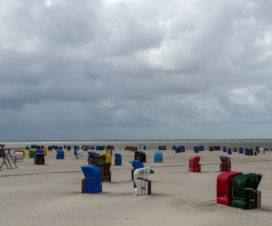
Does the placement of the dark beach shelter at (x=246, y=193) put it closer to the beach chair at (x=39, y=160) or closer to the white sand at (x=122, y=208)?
the white sand at (x=122, y=208)

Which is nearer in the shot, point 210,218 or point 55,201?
point 210,218

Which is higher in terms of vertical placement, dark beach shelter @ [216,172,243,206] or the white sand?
dark beach shelter @ [216,172,243,206]

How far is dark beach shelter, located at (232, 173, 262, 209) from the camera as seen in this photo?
1035 cm

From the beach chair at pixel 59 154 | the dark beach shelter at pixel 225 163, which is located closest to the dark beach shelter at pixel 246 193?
the dark beach shelter at pixel 225 163

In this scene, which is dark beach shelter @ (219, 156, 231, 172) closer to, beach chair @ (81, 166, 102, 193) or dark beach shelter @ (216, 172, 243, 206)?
beach chair @ (81, 166, 102, 193)

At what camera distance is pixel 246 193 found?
10.3m

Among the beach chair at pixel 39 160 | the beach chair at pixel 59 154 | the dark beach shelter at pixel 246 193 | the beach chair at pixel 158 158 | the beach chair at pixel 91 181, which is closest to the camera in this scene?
the dark beach shelter at pixel 246 193

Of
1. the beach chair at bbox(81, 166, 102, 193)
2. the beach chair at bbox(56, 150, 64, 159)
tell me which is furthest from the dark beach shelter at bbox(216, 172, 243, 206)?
the beach chair at bbox(56, 150, 64, 159)

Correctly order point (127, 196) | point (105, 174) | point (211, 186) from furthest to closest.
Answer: point (105, 174) → point (211, 186) → point (127, 196)

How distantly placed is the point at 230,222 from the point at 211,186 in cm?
713

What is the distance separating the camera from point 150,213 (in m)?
9.89

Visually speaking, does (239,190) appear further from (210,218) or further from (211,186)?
(211,186)

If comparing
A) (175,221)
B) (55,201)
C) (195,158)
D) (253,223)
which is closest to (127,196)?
(55,201)

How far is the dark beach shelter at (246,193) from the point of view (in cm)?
1035
